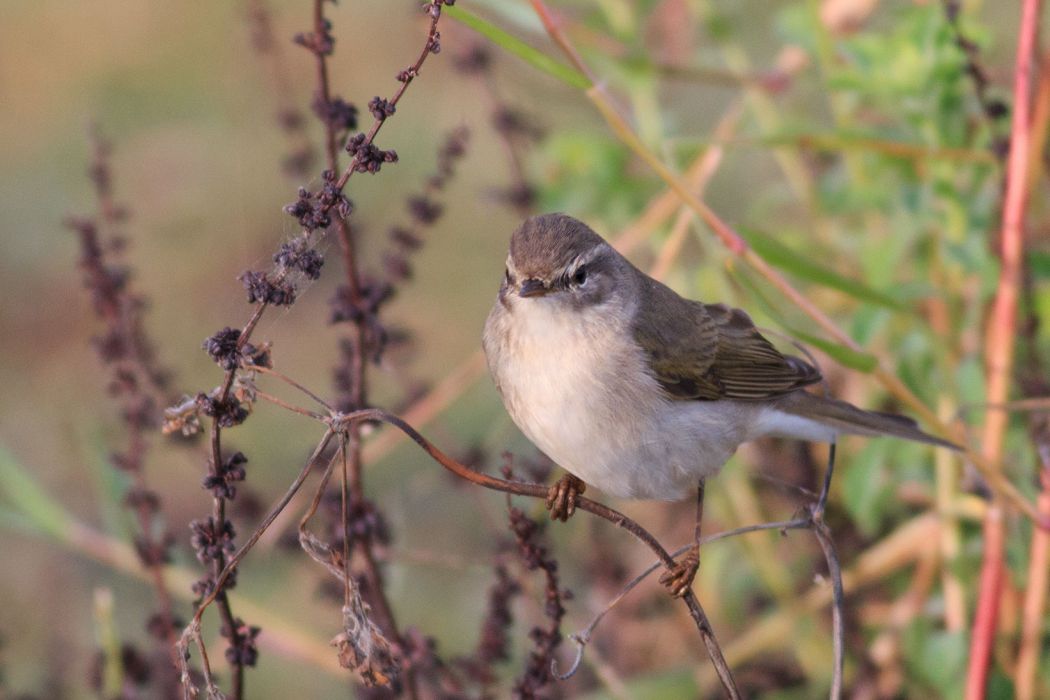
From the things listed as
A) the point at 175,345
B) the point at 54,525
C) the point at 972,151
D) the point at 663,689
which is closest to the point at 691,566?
the point at 663,689

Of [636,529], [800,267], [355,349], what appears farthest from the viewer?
[800,267]

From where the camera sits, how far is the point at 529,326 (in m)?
3.34

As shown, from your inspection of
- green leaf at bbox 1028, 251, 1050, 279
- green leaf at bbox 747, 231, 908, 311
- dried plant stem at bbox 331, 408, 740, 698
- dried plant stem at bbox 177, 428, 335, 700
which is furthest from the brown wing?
dried plant stem at bbox 177, 428, 335, 700

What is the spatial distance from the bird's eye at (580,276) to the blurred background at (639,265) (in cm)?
42

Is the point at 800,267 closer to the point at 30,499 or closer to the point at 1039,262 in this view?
the point at 1039,262

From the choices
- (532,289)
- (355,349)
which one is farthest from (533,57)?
(355,349)

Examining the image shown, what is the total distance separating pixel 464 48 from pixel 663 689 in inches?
88.4

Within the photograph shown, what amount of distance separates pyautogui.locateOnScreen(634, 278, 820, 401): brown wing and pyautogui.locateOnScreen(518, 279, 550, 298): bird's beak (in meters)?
0.36

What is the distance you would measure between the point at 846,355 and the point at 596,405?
632 millimetres

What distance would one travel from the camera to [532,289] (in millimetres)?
3268

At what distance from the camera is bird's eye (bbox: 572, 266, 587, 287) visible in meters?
3.42

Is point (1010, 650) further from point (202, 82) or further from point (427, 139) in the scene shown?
point (202, 82)

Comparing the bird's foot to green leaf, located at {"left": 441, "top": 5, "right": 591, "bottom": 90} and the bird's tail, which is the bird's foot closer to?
the bird's tail

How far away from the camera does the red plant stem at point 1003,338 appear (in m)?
3.57
